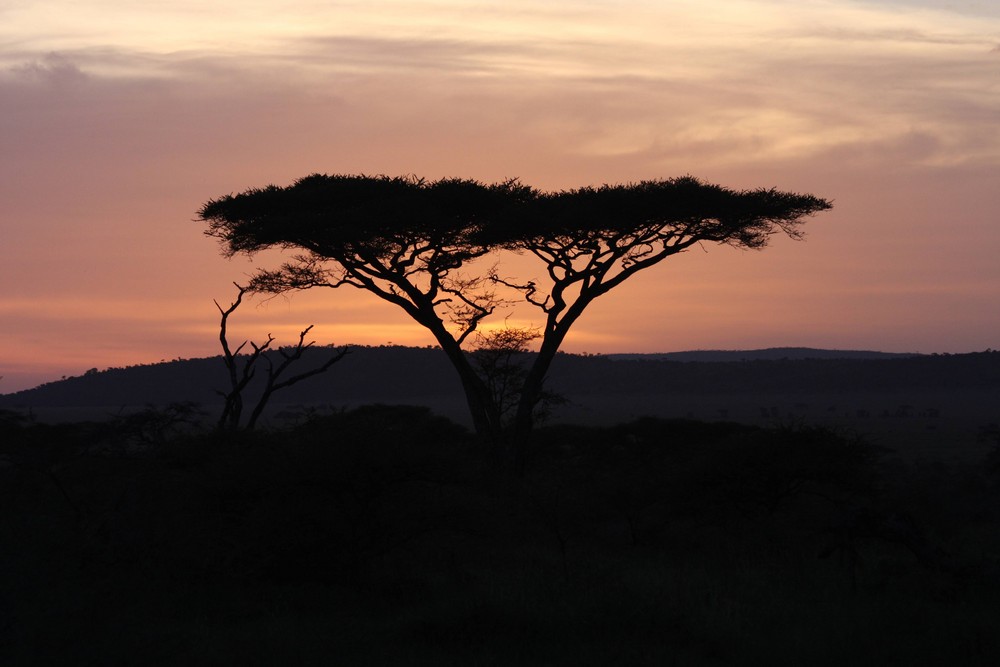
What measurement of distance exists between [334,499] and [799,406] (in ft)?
290

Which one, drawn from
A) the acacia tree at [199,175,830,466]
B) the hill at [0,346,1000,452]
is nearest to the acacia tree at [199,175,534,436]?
the acacia tree at [199,175,830,466]

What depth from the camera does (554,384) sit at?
126062mm

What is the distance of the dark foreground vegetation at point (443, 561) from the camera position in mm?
11031

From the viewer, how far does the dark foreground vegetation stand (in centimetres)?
1103

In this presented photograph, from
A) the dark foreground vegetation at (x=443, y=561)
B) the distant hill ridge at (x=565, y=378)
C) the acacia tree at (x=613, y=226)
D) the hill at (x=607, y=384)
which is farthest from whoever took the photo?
the distant hill ridge at (x=565, y=378)

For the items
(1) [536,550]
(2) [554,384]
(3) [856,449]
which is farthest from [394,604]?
(2) [554,384]

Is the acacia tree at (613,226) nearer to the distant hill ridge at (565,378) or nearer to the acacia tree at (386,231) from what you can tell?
the acacia tree at (386,231)

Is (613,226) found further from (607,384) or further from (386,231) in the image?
(607,384)

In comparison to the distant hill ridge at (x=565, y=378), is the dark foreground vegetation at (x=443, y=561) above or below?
below

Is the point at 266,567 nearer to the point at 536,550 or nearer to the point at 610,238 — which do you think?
the point at 536,550

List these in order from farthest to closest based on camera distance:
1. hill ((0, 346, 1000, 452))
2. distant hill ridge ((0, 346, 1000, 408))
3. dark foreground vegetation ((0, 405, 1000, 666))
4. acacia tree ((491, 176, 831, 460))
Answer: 1. distant hill ridge ((0, 346, 1000, 408))
2. hill ((0, 346, 1000, 452))
3. acacia tree ((491, 176, 831, 460))
4. dark foreground vegetation ((0, 405, 1000, 666))

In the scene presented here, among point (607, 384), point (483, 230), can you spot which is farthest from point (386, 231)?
point (607, 384)

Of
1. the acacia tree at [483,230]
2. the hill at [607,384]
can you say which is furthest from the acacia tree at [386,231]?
the hill at [607,384]

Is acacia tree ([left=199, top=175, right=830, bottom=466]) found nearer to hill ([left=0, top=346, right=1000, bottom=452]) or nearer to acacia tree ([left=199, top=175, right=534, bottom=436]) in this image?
acacia tree ([left=199, top=175, right=534, bottom=436])
